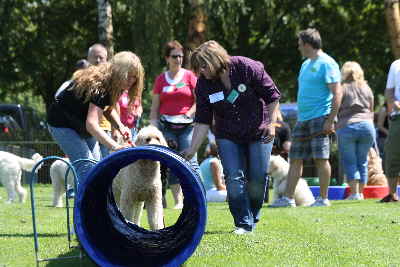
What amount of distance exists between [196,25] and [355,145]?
8.79 metres

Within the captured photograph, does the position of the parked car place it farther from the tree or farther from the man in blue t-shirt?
the man in blue t-shirt

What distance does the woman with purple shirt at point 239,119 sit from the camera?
678cm

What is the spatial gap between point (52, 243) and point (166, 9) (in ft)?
41.9

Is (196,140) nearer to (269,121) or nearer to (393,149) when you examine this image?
(269,121)

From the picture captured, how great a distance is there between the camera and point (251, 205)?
710 centimetres

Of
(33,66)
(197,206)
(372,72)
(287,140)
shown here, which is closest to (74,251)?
(197,206)

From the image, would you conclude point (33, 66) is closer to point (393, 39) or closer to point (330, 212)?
point (393, 39)

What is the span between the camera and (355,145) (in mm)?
10984

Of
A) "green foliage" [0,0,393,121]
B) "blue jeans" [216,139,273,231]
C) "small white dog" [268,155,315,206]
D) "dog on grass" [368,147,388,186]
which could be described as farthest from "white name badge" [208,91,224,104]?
"green foliage" [0,0,393,121]

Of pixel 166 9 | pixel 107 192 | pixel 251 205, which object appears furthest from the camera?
pixel 166 9

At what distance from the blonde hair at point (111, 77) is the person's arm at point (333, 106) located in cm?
344

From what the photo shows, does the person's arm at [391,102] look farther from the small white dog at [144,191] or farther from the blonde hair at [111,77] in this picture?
the blonde hair at [111,77]

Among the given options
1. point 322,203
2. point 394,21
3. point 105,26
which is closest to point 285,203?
point 322,203

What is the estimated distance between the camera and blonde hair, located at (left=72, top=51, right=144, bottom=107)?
635 centimetres
